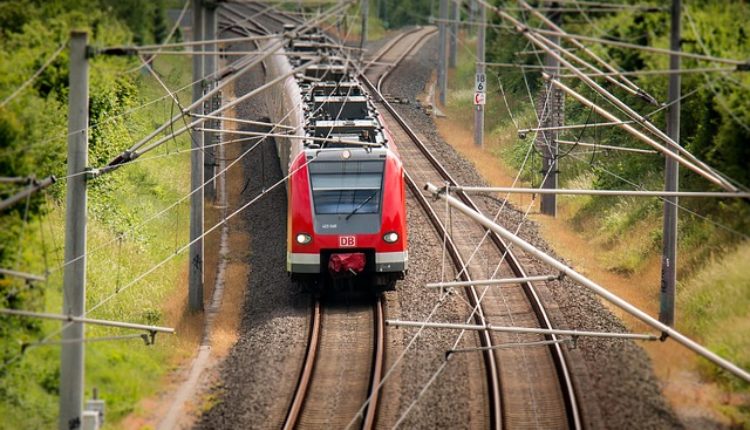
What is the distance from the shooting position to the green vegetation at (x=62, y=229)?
17.2 metres

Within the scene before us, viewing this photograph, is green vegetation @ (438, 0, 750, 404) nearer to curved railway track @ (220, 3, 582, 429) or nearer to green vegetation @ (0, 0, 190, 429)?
curved railway track @ (220, 3, 582, 429)

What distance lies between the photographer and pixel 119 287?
21047 mm

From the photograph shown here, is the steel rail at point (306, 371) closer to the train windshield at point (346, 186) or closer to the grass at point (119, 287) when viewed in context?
the train windshield at point (346, 186)

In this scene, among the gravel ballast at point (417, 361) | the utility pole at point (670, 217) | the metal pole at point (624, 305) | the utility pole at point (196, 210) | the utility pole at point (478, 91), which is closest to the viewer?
the metal pole at point (624, 305)

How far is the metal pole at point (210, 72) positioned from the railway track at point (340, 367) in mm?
5288

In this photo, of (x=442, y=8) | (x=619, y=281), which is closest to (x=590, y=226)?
(x=619, y=281)

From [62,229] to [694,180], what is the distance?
45.7 feet

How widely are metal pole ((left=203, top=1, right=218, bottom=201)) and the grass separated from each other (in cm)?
87

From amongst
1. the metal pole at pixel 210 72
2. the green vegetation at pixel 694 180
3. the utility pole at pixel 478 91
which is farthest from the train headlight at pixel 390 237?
the utility pole at pixel 478 91

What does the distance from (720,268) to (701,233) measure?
8.69ft

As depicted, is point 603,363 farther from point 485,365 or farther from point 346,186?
point 346,186

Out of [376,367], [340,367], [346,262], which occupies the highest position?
[346,262]

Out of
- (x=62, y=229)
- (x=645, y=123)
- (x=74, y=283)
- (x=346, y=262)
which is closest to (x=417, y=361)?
(x=346, y=262)

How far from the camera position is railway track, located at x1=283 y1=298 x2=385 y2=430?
16.8m
